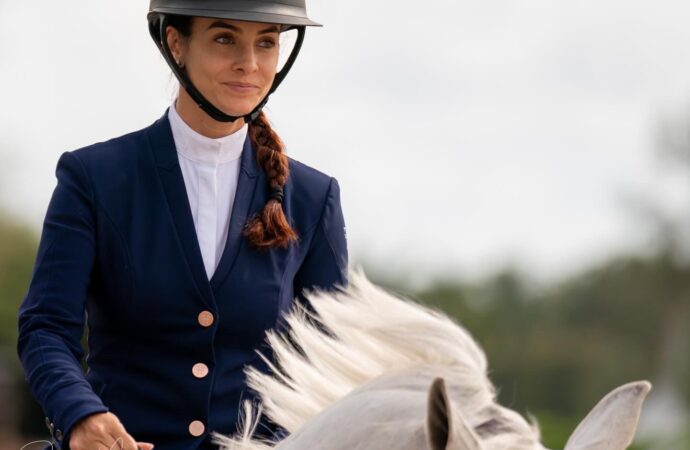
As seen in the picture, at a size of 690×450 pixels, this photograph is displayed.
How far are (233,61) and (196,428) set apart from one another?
3.37ft

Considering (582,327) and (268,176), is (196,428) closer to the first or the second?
(268,176)

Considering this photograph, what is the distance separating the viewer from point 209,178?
4.20m

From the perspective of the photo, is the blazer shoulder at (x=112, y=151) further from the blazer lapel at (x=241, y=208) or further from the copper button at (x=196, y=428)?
the copper button at (x=196, y=428)

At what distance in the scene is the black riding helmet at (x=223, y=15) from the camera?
402 cm

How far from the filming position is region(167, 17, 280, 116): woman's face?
13.3 feet

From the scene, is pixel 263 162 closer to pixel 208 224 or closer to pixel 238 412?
pixel 208 224

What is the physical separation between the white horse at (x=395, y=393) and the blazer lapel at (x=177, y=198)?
0.59 meters

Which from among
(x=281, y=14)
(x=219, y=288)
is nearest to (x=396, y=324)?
(x=219, y=288)

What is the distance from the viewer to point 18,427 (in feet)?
88.7

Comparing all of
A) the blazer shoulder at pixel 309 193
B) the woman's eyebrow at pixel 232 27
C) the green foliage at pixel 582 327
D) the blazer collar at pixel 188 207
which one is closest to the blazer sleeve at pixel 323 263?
the blazer shoulder at pixel 309 193

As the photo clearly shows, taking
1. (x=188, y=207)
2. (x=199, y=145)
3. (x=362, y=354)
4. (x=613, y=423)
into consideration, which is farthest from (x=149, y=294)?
(x=613, y=423)

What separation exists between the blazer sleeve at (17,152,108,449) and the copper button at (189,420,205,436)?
375 mm

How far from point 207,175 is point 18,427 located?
2385 centimetres

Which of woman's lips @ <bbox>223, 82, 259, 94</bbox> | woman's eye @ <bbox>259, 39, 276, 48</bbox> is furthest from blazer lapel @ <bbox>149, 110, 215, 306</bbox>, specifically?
woman's eye @ <bbox>259, 39, 276, 48</bbox>
